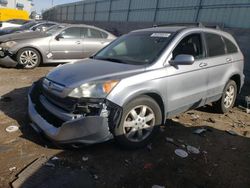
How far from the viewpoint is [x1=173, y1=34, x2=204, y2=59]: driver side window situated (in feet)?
16.2

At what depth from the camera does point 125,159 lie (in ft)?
13.2

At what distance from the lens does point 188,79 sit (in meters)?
4.89

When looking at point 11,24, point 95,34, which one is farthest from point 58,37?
point 11,24

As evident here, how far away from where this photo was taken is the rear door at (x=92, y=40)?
10.5 m

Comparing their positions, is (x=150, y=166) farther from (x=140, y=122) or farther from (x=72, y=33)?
(x=72, y=33)

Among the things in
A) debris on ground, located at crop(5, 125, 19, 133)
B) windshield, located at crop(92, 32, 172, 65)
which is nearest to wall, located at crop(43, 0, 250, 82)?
windshield, located at crop(92, 32, 172, 65)

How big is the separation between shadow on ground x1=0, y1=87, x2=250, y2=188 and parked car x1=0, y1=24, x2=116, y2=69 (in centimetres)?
513

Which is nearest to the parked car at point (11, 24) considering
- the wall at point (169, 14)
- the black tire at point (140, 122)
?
the wall at point (169, 14)

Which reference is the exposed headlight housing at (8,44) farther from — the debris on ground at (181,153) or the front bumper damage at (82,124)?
the debris on ground at (181,153)

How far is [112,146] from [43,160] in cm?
100

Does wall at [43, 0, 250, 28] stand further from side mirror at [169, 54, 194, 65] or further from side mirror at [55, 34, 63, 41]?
side mirror at [169, 54, 194, 65]

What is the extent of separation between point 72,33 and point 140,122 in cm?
683

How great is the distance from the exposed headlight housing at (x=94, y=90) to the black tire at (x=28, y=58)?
6083mm

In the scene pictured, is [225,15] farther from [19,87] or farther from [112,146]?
[112,146]
